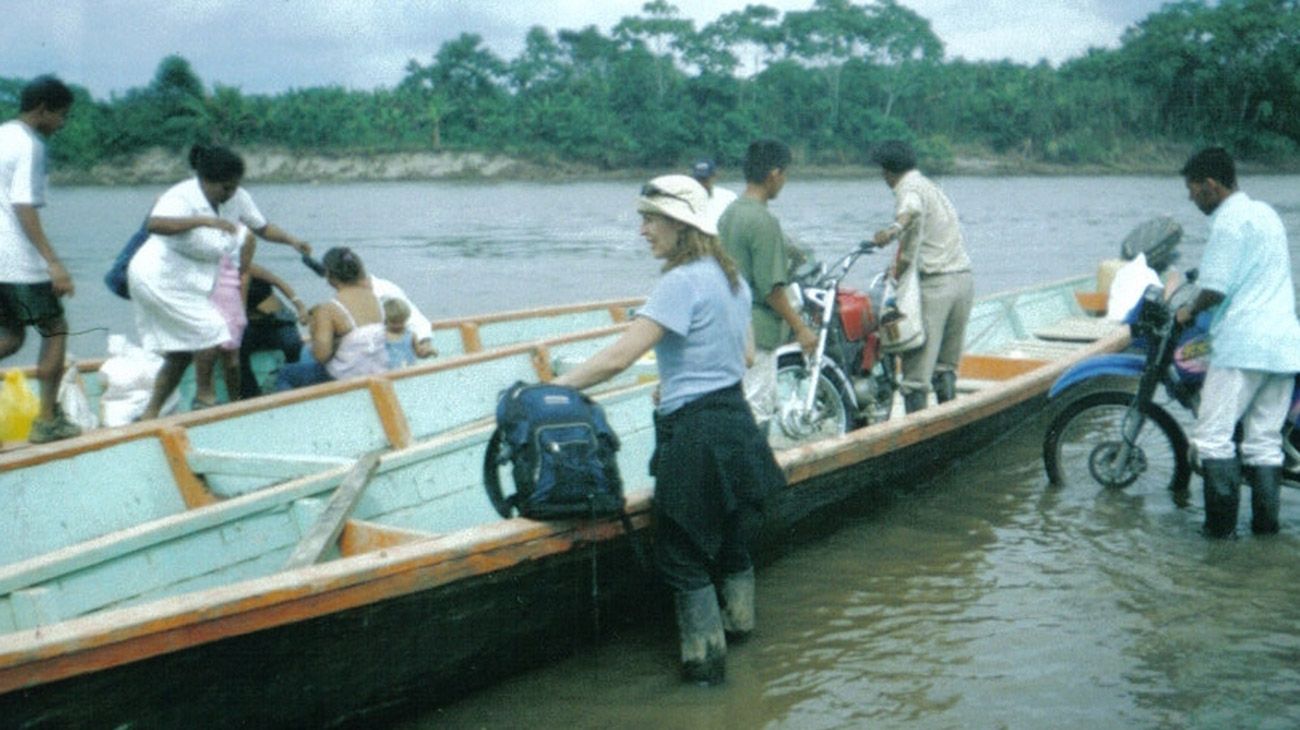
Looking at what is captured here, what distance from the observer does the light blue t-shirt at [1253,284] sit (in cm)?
527

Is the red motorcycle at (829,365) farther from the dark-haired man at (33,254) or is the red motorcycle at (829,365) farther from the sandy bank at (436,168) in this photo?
the sandy bank at (436,168)

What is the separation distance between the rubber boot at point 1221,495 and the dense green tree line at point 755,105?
2524 inches

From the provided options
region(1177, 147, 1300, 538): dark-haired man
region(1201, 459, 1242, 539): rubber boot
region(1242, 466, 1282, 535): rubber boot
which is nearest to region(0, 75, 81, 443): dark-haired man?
region(1177, 147, 1300, 538): dark-haired man

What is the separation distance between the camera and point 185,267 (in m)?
6.18

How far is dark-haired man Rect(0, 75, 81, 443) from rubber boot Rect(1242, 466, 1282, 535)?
17.3 feet

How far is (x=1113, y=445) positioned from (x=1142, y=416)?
17.0 inches

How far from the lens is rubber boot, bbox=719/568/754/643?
15.0ft

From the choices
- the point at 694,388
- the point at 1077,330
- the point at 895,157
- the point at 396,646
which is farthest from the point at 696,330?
the point at 1077,330

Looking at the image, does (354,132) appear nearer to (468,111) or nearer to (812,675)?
(468,111)

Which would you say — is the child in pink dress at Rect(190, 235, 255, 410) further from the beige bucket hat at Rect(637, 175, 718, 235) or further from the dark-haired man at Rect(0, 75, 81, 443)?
the beige bucket hat at Rect(637, 175, 718, 235)

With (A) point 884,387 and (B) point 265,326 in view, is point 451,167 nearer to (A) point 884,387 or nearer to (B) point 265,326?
(B) point 265,326

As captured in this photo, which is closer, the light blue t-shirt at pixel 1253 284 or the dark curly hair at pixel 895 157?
the light blue t-shirt at pixel 1253 284

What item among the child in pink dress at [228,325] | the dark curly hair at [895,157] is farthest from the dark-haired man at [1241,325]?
the child in pink dress at [228,325]

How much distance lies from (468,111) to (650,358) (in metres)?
69.9
